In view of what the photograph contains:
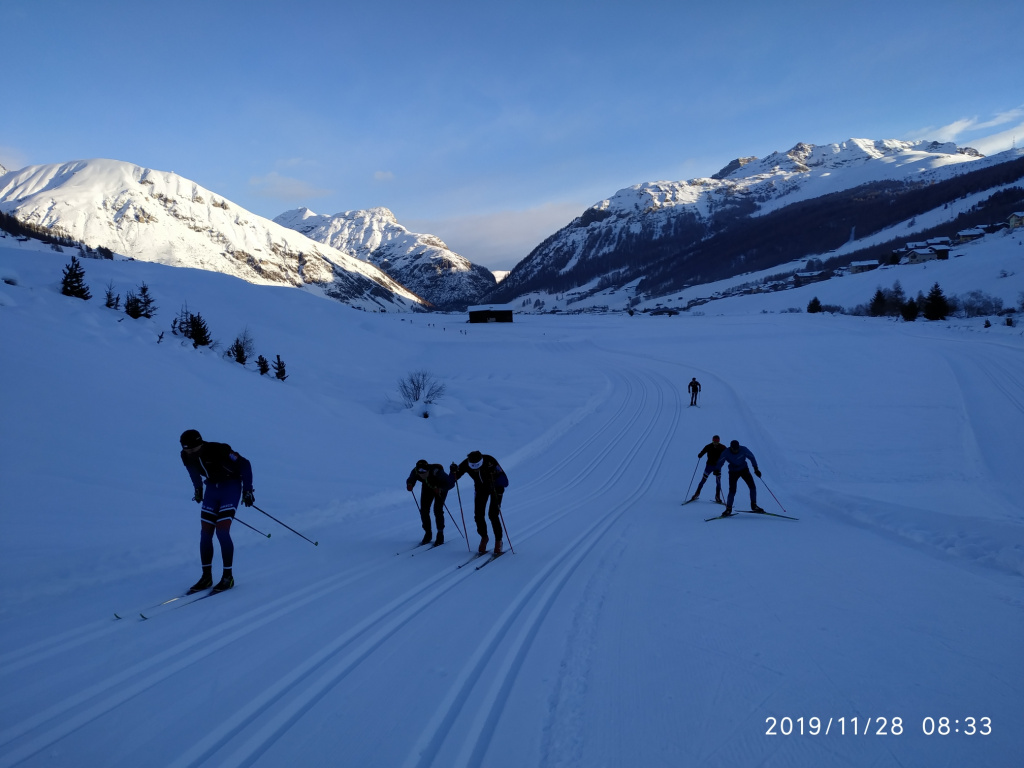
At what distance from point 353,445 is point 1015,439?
2194 centimetres

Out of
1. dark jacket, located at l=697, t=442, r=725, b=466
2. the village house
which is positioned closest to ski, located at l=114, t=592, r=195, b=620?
dark jacket, located at l=697, t=442, r=725, b=466

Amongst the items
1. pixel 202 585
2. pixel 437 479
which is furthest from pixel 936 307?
pixel 202 585

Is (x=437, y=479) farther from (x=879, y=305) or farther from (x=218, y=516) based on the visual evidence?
(x=879, y=305)

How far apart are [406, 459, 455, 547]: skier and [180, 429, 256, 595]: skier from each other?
8.83 feet

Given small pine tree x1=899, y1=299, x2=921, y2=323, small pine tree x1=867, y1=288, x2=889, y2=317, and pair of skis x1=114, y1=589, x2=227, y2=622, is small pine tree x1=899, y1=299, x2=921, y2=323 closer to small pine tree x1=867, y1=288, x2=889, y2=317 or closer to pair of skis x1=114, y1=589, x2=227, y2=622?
small pine tree x1=867, y1=288, x2=889, y2=317

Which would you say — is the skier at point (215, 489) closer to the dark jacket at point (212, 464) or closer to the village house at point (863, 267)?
the dark jacket at point (212, 464)

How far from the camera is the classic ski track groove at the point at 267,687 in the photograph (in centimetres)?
315

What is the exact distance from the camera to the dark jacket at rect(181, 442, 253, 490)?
542 cm

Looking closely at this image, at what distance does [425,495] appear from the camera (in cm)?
811

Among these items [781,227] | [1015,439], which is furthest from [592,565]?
[781,227]

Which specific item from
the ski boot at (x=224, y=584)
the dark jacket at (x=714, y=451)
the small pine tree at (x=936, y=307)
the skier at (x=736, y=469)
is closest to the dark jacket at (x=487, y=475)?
the ski boot at (x=224, y=584)

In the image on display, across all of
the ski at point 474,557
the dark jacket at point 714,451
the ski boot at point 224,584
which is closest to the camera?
the ski boot at point 224,584

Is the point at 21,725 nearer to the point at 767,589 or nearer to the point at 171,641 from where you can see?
the point at 171,641

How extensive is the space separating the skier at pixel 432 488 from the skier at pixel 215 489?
2.69 meters
